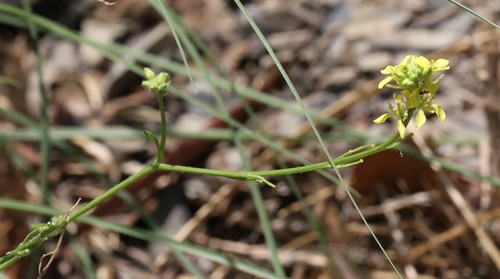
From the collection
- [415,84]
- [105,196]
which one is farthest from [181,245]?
[415,84]

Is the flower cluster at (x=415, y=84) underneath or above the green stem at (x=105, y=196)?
underneath

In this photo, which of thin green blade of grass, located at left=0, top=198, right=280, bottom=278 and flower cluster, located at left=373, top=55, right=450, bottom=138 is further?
thin green blade of grass, located at left=0, top=198, right=280, bottom=278

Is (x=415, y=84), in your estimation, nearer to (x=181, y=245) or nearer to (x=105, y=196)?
(x=105, y=196)

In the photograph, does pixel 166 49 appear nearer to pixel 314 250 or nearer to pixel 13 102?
pixel 13 102

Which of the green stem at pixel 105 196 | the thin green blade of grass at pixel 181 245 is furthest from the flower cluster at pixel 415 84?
the thin green blade of grass at pixel 181 245

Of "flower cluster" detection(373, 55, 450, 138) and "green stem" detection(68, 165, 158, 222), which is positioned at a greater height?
"green stem" detection(68, 165, 158, 222)

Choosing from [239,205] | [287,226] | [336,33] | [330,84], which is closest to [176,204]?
[239,205]

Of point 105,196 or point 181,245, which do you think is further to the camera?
point 181,245

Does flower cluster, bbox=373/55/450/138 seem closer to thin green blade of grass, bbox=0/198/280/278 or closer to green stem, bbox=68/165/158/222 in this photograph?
green stem, bbox=68/165/158/222

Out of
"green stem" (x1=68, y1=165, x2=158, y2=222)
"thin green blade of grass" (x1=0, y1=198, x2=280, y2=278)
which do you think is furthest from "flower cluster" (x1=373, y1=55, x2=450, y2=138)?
"thin green blade of grass" (x1=0, y1=198, x2=280, y2=278)

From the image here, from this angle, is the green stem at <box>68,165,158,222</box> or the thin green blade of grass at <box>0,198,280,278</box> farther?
the thin green blade of grass at <box>0,198,280,278</box>

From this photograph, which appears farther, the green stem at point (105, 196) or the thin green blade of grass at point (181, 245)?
the thin green blade of grass at point (181, 245)

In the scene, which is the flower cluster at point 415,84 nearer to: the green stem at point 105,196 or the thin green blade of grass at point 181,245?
the green stem at point 105,196
